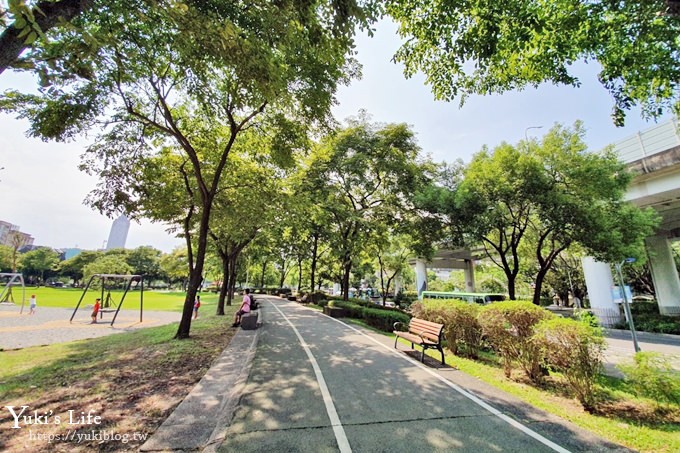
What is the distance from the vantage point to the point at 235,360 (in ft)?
24.8

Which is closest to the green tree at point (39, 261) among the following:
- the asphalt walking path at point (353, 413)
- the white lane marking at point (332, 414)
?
the asphalt walking path at point (353, 413)

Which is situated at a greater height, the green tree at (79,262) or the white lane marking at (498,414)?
the green tree at (79,262)

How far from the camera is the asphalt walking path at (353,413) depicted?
370 centimetres

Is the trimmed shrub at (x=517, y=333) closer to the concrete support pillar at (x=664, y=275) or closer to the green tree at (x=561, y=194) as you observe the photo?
the green tree at (x=561, y=194)

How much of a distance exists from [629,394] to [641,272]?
4131 centimetres

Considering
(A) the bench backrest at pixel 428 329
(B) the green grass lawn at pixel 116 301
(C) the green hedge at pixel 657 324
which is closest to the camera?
(A) the bench backrest at pixel 428 329

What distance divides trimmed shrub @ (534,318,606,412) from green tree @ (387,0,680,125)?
15.0 ft

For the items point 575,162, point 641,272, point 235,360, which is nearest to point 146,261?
point 235,360

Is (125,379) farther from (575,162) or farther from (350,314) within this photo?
(575,162)

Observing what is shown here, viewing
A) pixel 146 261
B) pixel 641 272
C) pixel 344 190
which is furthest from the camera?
pixel 146 261

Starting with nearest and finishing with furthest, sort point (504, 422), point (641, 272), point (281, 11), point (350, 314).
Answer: point (504, 422) < point (281, 11) < point (350, 314) < point (641, 272)

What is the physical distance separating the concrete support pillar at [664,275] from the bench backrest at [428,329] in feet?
84.6

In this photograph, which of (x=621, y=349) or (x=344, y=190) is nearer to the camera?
(x=621, y=349)

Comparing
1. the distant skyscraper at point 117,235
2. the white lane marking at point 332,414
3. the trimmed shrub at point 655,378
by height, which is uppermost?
the distant skyscraper at point 117,235
